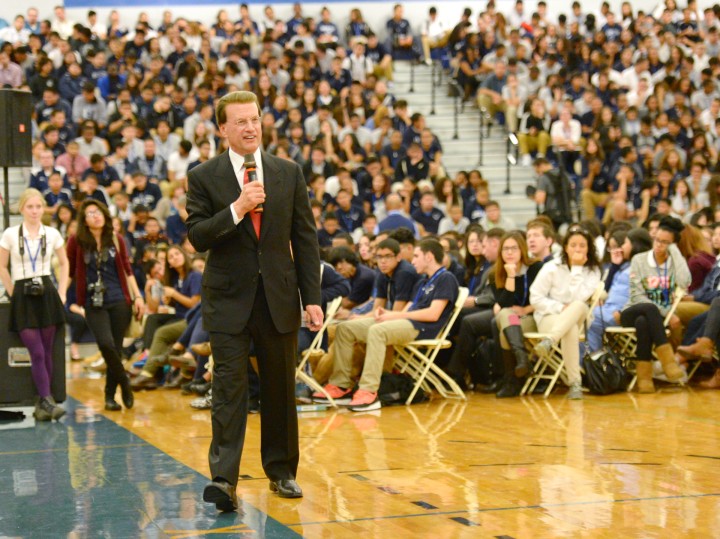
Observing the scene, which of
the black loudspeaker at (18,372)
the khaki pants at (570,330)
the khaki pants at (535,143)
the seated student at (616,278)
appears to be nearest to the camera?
the black loudspeaker at (18,372)

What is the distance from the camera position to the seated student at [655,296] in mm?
9898

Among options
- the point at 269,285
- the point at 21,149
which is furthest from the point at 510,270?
the point at 269,285

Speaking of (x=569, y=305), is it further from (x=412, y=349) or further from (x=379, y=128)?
(x=379, y=128)

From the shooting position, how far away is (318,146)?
1712 cm

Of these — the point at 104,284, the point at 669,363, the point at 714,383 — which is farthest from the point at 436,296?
the point at 104,284

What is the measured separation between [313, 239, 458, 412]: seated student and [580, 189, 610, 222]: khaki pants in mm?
7331

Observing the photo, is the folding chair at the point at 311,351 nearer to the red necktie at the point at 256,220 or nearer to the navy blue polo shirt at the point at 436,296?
the navy blue polo shirt at the point at 436,296

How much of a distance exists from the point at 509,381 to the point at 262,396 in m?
4.52

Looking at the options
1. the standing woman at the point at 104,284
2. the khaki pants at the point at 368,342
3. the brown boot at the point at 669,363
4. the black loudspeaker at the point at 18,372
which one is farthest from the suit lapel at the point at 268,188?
the brown boot at the point at 669,363

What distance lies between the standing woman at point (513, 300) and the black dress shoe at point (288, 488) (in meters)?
4.34

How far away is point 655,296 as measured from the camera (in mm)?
10188

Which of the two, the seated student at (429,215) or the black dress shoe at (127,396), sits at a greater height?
the seated student at (429,215)

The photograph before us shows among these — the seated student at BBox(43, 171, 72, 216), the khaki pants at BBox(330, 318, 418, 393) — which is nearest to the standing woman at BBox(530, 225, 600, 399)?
the khaki pants at BBox(330, 318, 418, 393)

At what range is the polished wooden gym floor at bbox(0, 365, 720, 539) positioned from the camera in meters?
5.15
